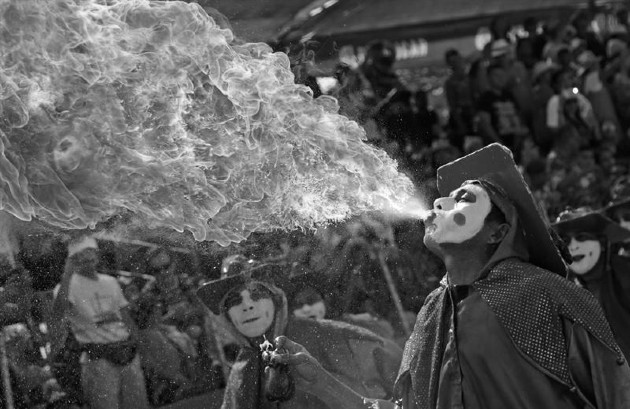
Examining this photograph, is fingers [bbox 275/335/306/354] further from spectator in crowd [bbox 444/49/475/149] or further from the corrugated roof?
the corrugated roof

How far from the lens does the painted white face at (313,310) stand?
25.0 feet

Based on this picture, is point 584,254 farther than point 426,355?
Yes

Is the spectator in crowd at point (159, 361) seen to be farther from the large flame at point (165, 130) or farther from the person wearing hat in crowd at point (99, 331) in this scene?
the large flame at point (165, 130)

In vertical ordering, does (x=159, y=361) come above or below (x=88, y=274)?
below

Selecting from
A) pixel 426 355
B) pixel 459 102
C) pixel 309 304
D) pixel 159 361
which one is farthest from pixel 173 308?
pixel 459 102

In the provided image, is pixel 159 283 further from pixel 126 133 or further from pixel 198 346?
pixel 126 133

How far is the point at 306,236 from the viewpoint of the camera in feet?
27.2

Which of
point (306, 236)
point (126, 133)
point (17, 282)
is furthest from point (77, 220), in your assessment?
point (306, 236)

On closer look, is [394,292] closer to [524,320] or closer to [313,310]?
[313,310]

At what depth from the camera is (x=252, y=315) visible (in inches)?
265

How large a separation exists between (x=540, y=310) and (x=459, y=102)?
6.99 m

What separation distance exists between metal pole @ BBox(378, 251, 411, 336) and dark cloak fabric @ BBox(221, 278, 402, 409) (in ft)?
2.59

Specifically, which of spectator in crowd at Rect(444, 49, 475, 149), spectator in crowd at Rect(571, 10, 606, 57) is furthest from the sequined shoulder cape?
spectator in crowd at Rect(571, 10, 606, 57)

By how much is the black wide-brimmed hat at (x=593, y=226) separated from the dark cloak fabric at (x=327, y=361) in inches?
50.3
